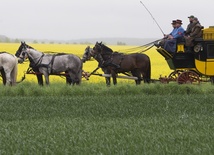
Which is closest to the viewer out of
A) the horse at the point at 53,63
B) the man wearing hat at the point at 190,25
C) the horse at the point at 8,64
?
the man wearing hat at the point at 190,25

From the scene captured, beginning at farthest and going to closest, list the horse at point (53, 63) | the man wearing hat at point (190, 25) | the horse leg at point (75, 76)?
1. the horse leg at point (75, 76)
2. the horse at point (53, 63)
3. the man wearing hat at point (190, 25)

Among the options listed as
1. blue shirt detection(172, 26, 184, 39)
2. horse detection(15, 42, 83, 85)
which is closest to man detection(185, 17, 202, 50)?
blue shirt detection(172, 26, 184, 39)

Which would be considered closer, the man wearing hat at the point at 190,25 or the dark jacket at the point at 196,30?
the dark jacket at the point at 196,30

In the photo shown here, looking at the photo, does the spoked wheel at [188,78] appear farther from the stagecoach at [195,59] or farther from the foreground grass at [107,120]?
the foreground grass at [107,120]

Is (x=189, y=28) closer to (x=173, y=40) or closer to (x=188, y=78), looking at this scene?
(x=173, y=40)

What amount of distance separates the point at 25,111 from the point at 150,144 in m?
5.55

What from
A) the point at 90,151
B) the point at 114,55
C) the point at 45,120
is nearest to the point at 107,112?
the point at 45,120

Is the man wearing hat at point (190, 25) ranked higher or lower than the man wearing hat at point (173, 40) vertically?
higher

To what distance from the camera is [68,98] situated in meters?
16.1

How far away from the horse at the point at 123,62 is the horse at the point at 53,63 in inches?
38.8

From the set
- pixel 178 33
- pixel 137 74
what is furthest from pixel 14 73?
pixel 178 33

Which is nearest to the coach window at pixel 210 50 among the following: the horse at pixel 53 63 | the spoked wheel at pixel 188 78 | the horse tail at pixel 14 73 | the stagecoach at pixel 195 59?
the stagecoach at pixel 195 59

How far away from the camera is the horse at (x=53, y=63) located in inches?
770

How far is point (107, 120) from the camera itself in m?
12.0
